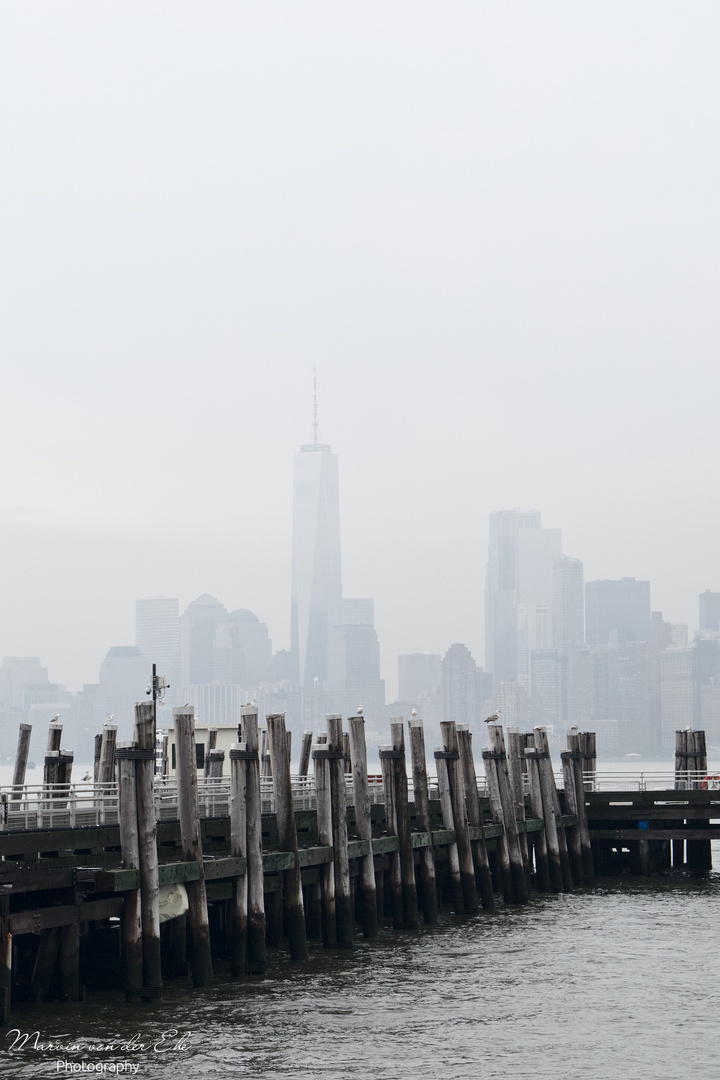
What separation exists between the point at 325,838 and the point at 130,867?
26.4 ft

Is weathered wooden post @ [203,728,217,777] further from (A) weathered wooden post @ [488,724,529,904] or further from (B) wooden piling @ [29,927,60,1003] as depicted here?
(B) wooden piling @ [29,927,60,1003]

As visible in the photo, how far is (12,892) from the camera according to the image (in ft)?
69.8

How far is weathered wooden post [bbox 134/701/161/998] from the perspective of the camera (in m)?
23.8

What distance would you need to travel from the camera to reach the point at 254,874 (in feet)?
89.1

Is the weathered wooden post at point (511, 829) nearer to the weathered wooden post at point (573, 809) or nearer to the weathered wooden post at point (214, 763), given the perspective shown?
the weathered wooden post at point (573, 809)

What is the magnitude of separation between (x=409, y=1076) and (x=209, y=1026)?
373 centimetres

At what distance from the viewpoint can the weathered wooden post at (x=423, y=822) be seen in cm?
3616

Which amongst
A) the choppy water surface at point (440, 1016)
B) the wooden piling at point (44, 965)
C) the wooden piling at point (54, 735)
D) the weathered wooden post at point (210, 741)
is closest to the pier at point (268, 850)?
the wooden piling at point (44, 965)

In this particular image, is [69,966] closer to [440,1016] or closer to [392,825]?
[440,1016]

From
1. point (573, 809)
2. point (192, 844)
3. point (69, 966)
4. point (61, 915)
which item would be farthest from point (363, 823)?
point (573, 809)

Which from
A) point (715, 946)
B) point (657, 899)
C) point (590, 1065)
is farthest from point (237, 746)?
point (657, 899)

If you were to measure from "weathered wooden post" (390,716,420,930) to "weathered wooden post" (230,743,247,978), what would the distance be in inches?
299

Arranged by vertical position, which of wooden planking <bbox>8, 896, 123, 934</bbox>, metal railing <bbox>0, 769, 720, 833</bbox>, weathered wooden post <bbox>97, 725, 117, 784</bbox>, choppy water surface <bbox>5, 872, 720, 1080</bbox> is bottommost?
choppy water surface <bbox>5, 872, 720, 1080</bbox>

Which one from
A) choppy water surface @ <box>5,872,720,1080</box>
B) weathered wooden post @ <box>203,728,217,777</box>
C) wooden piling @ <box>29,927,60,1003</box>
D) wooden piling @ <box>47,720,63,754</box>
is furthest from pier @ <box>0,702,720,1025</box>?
weathered wooden post @ <box>203,728,217,777</box>
